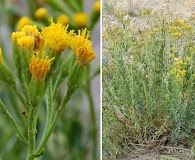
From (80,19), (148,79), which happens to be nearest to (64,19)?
(80,19)

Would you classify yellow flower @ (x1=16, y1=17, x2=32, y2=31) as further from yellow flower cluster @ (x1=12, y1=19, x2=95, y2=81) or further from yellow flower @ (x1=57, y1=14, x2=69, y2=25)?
yellow flower cluster @ (x1=12, y1=19, x2=95, y2=81)

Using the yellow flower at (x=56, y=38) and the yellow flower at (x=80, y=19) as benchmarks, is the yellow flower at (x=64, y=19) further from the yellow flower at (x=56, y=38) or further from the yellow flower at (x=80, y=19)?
the yellow flower at (x=56, y=38)

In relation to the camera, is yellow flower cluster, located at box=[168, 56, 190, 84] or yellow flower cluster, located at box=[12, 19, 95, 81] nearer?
yellow flower cluster, located at box=[12, 19, 95, 81]

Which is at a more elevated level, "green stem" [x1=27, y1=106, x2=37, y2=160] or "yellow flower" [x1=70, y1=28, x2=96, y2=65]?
"yellow flower" [x1=70, y1=28, x2=96, y2=65]

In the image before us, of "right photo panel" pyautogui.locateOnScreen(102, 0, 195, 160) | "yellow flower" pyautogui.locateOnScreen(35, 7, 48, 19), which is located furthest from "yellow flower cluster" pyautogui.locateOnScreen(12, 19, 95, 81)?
"yellow flower" pyautogui.locateOnScreen(35, 7, 48, 19)

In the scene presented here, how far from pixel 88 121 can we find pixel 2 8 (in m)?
0.39

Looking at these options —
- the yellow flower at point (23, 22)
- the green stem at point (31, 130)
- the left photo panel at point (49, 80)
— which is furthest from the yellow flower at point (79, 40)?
the yellow flower at point (23, 22)

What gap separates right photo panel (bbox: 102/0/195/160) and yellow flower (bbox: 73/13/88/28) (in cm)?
5

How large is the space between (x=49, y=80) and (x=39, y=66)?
0.05m

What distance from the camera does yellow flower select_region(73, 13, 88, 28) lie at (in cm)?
148

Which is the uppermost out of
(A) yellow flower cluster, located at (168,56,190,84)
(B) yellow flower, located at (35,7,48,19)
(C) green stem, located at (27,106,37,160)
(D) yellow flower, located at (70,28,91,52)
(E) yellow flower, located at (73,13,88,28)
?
(B) yellow flower, located at (35,7,48,19)

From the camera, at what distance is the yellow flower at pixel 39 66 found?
1187 mm

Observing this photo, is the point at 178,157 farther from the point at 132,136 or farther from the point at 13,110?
the point at 13,110

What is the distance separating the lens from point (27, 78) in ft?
3.99
